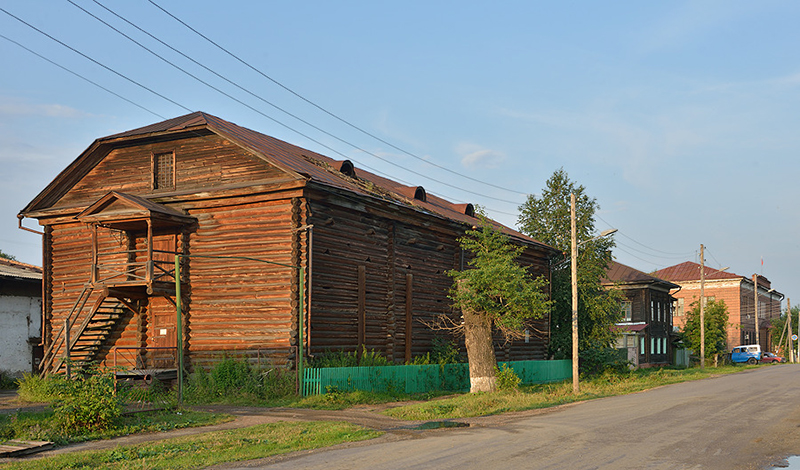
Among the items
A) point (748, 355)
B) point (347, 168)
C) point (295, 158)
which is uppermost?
point (295, 158)

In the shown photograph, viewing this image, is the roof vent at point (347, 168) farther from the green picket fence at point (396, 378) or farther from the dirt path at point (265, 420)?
the dirt path at point (265, 420)

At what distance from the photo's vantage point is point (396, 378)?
971 inches

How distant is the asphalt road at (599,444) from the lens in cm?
1109

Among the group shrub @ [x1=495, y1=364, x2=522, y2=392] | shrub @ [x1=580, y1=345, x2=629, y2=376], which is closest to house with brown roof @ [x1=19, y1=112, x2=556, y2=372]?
shrub @ [x1=495, y1=364, x2=522, y2=392]

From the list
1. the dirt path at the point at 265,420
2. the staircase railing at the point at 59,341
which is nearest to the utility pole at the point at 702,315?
the dirt path at the point at 265,420

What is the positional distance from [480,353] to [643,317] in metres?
36.2

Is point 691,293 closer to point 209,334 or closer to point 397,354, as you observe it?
point 397,354

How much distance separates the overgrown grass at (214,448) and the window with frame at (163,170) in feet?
46.1

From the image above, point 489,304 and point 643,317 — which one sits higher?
point 489,304

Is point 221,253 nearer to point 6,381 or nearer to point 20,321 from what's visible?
point 20,321

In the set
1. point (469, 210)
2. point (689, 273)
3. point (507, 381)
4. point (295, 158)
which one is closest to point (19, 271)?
point (295, 158)

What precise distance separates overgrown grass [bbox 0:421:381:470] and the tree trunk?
994cm

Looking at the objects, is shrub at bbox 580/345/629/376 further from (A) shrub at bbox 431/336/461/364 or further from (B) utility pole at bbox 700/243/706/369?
(B) utility pole at bbox 700/243/706/369

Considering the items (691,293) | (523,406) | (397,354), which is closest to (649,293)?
(691,293)
